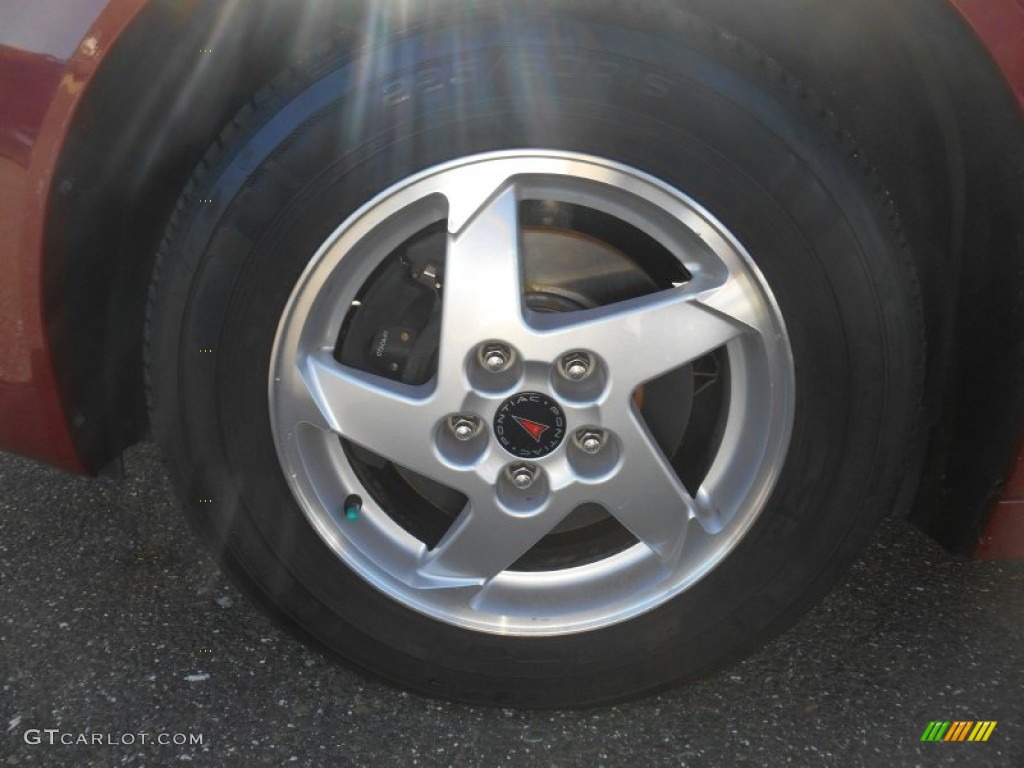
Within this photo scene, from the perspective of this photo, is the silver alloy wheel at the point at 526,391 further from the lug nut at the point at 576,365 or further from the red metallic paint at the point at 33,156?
the red metallic paint at the point at 33,156

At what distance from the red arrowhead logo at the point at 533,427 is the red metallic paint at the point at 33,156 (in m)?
0.77

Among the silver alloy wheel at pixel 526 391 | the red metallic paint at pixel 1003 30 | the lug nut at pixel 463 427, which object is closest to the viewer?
the red metallic paint at pixel 1003 30

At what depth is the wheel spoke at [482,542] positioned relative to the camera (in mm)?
1532

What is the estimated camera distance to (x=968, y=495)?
5.32 feet

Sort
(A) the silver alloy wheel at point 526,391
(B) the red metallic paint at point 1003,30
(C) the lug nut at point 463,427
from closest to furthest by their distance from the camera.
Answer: (B) the red metallic paint at point 1003,30 → (A) the silver alloy wheel at point 526,391 → (C) the lug nut at point 463,427

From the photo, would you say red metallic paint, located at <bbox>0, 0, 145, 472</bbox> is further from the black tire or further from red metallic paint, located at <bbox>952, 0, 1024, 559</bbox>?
red metallic paint, located at <bbox>952, 0, 1024, 559</bbox>

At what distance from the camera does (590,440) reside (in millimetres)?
1500

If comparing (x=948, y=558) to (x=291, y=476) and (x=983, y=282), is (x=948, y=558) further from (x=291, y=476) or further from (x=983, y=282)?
(x=291, y=476)

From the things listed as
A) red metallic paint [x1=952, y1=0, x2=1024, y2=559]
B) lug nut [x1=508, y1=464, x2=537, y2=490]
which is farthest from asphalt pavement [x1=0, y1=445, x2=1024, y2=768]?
red metallic paint [x1=952, y1=0, x2=1024, y2=559]

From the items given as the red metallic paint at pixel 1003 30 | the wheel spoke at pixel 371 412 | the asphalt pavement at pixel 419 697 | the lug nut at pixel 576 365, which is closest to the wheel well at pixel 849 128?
the red metallic paint at pixel 1003 30

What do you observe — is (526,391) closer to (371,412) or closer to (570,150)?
(371,412)

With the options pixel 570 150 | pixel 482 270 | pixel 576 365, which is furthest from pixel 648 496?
pixel 570 150

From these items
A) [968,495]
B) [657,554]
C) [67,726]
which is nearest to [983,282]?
[968,495]

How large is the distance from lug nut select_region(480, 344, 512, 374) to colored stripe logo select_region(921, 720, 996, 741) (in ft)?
3.19
